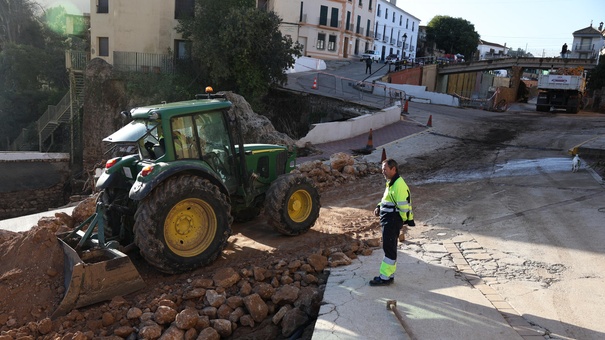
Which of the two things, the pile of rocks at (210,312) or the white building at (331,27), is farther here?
the white building at (331,27)

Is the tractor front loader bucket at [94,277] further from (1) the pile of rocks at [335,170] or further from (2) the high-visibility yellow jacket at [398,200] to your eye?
(1) the pile of rocks at [335,170]

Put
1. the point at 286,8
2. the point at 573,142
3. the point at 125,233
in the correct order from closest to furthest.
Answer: the point at 125,233, the point at 573,142, the point at 286,8

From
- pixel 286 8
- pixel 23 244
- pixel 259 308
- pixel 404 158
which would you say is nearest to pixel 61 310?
pixel 23 244

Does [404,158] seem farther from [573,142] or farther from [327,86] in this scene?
[327,86]

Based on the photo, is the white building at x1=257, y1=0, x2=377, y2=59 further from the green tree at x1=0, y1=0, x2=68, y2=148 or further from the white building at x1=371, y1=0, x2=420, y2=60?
the green tree at x1=0, y1=0, x2=68, y2=148

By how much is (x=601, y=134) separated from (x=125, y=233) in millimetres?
20050

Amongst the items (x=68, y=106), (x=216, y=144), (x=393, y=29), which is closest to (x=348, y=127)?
(x=216, y=144)

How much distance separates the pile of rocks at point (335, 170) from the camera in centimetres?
1158

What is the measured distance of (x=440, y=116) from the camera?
79.8 feet

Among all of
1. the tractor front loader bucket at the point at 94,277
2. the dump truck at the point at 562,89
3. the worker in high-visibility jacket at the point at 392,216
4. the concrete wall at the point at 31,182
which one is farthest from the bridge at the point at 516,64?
the tractor front loader bucket at the point at 94,277

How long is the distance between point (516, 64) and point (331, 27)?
19.2 metres

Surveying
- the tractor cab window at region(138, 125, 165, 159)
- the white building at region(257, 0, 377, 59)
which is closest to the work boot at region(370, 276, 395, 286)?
the tractor cab window at region(138, 125, 165, 159)

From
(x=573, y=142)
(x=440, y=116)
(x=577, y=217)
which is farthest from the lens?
(x=440, y=116)

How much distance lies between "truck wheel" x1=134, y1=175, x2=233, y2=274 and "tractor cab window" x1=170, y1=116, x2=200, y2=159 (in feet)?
1.38
